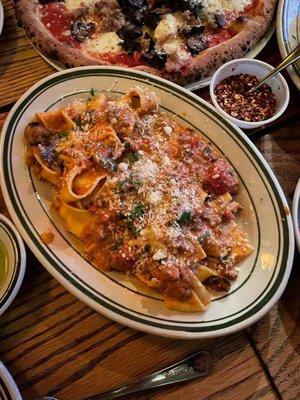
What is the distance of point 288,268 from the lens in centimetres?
285

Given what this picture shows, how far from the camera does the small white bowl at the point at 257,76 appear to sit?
362 centimetres

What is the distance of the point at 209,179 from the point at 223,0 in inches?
80.1

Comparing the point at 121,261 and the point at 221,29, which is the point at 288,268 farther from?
the point at 221,29

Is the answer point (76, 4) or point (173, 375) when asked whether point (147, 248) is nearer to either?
point (173, 375)

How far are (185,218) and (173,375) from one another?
2.82 feet

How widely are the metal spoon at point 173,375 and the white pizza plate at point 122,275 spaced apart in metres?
0.23

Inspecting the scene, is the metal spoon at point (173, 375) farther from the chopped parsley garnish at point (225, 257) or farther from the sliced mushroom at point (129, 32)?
the sliced mushroom at point (129, 32)

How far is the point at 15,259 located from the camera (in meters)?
2.72

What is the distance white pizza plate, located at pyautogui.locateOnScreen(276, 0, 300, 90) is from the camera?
13.0 feet

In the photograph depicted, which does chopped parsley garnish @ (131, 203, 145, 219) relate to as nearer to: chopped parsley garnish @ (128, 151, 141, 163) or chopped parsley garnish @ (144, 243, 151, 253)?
chopped parsley garnish @ (144, 243, 151, 253)

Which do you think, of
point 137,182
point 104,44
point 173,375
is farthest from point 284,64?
point 173,375

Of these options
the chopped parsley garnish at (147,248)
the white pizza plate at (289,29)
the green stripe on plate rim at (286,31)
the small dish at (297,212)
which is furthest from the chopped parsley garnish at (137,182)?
the green stripe on plate rim at (286,31)

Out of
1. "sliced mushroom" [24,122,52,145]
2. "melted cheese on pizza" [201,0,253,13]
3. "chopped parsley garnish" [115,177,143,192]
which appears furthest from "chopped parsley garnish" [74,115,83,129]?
"melted cheese on pizza" [201,0,253,13]

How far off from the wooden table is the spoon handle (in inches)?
2.1
